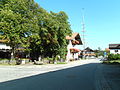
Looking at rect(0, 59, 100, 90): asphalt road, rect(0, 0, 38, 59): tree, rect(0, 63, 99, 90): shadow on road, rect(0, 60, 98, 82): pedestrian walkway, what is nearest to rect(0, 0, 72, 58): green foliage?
rect(0, 0, 38, 59): tree

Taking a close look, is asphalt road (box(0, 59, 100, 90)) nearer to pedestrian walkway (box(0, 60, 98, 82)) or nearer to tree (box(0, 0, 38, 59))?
pedestrian walkway (box(0, 60, 98, 82))

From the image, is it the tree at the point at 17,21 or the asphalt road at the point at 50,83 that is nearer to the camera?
the asphalt road at the point at 50,83

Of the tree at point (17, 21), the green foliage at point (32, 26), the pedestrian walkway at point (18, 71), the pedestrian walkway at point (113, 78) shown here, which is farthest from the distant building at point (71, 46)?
the pedestrian walkway at point (113, 78)

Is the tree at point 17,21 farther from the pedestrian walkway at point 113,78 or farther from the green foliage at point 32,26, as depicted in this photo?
the pedestrian walkway at point 113,78

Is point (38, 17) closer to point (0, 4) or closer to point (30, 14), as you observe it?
point (30, 14)

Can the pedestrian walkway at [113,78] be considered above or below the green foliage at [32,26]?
below

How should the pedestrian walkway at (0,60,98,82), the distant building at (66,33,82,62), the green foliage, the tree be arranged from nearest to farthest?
1. the pedestrian walkway at (0,60,98,82)
2. the tree
3. the green foliage
4. the distant building at (66,33,82,62)

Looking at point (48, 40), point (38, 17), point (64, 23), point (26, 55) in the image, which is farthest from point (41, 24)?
point (26, 55)

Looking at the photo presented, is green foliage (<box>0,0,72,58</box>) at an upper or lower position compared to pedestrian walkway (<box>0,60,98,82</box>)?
upper

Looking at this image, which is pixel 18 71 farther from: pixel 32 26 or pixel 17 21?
pixel 32 26

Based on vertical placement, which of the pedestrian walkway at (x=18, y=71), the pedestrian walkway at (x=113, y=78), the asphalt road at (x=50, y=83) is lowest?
the pedestrian walkway at (x=113, y=78)

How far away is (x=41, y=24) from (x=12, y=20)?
7654mm

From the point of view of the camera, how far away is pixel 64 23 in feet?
132

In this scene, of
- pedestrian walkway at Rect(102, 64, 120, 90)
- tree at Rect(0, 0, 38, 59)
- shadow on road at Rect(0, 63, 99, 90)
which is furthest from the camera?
tree at Rect(0, 0, 38, 59)
